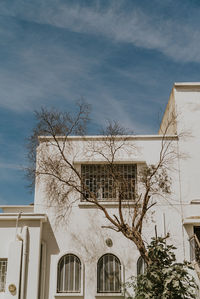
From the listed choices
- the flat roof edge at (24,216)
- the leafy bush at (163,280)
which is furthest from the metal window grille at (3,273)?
the leafy bush at (163,280)

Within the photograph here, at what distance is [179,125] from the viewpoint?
1723 centimetres

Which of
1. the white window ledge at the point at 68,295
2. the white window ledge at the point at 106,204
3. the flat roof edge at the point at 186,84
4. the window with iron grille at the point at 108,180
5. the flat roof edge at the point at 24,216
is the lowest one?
the white window ledge at the point at 68,295

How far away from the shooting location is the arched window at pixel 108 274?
1541cm

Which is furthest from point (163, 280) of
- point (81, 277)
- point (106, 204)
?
point (106, 204)

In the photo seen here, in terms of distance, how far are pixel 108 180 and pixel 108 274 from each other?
3.55 metres

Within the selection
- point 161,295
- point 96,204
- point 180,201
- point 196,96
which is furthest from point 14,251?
point 196,96

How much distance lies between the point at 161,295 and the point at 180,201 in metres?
4.63

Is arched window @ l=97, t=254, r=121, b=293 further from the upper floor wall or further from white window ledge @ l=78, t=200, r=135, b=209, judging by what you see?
the upper floor wall

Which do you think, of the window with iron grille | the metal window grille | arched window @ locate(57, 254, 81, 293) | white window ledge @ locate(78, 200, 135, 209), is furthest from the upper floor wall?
the metal window grille

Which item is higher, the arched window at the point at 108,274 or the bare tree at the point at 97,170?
the bare tree at the point at 97,170

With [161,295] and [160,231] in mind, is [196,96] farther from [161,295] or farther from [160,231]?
[161,295]

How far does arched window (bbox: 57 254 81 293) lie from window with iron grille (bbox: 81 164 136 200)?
8.09 feet

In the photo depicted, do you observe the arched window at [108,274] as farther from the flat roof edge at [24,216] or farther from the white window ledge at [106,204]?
the flat roof edge at [24,216]

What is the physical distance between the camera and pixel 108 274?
15602 millimetres
